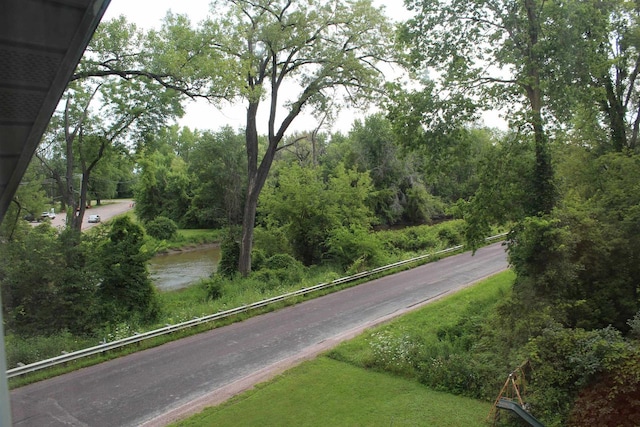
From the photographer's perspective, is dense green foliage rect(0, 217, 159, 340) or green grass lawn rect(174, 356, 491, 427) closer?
green grass lawn rect(174, 356, 491, 427)

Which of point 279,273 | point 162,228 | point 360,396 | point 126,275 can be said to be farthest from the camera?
point 162,228

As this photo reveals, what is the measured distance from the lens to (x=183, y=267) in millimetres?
24891

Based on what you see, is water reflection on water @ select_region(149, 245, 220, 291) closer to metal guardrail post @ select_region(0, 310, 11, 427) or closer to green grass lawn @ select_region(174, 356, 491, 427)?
green grass lawn @ select_region(174, 356, 491, 427)

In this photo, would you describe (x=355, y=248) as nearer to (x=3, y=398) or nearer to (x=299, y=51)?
(x=299, y=51)

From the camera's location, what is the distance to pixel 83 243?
11.0 metres

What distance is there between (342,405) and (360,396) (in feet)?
1.53

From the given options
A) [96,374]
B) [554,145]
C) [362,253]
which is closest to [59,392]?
[96,374]

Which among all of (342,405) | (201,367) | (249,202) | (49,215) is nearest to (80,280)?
(49,215)

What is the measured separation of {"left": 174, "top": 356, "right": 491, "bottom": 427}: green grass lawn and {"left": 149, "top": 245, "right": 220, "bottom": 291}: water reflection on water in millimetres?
10971

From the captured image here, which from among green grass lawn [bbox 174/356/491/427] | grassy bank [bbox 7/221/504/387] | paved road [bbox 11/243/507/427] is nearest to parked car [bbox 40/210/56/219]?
grassy bank [bbox 7/221/504/387]

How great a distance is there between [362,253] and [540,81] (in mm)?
10082

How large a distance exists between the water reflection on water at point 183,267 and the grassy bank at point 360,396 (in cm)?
1057

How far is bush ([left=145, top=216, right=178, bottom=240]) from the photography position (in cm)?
3108

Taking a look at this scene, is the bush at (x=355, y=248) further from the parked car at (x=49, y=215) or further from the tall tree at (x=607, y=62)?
the parked car at (x=49, y=215)
